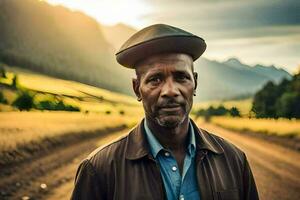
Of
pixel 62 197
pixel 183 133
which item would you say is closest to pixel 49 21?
pixel 62 197

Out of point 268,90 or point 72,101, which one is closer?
point 72,101


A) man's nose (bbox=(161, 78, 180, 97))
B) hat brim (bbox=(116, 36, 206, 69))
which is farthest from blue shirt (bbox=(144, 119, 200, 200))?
hat brim (bbox=(116, 36, 206, 69))

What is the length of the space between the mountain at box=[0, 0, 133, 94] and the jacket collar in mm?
7333

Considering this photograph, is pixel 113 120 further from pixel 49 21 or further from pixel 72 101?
pixel 49 21

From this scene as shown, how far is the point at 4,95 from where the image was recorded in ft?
36.6

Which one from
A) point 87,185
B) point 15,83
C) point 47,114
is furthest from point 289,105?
point 87,185

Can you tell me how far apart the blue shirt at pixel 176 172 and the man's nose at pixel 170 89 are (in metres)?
0.25

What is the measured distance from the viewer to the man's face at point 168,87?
8.07ft

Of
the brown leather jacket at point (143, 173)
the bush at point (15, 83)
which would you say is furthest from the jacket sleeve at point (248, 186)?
the bush at point (15, 83)

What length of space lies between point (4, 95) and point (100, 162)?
9.14 m

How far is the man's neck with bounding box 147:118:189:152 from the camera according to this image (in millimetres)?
2562

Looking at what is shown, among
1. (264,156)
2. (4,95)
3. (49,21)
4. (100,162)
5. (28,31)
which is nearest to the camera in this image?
(100,162)

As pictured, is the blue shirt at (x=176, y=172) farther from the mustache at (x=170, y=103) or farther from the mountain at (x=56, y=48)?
the mountain at (x=56, y=48)

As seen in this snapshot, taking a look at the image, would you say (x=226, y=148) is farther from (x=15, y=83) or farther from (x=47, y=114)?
(x=47, y=114)
